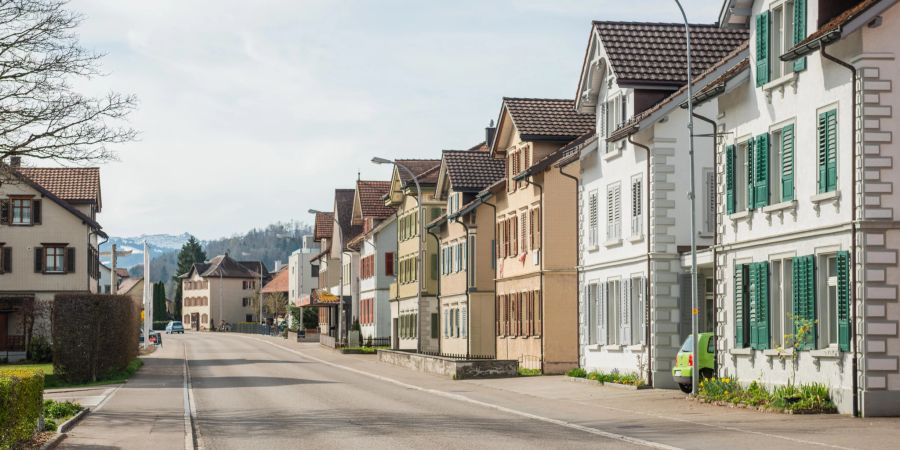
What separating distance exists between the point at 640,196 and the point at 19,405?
2218 cm

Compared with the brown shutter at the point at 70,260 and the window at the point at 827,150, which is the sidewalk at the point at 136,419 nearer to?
the window at the point at 827,150

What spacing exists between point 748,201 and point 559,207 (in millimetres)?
17673

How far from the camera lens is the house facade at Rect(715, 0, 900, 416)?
23922 mm

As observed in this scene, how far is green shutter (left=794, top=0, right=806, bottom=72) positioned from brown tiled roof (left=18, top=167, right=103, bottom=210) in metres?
58.3

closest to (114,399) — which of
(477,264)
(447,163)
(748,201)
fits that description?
(748,201)

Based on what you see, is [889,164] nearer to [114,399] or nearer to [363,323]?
[114,399]

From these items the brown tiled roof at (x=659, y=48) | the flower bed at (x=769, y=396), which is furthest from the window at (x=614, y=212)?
the flower bed at (x=769, y=396)

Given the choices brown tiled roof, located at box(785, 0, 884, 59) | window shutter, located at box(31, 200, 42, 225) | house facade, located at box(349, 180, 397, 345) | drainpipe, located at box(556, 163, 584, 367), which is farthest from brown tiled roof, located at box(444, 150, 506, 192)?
brown tiled roof, located at box(785, 0, 884, 59)

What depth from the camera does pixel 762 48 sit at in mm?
28453

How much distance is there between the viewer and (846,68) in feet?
80.8

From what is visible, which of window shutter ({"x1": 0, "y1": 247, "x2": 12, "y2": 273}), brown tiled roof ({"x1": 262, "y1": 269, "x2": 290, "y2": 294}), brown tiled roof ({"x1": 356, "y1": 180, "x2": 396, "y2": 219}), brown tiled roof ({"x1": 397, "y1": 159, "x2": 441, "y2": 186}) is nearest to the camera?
window shutter ({"x1": 0, "y1": 247, "x2": 12, "y2": 273})

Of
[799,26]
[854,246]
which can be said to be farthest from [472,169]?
[854,246]

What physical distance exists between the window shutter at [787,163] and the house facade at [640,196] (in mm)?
6895

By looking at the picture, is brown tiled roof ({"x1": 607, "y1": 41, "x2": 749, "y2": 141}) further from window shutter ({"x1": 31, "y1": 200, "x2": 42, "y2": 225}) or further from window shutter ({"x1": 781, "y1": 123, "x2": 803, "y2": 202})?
window shutter ({"x1": 31, "y1": 200, "x2": 42, "y2": 225})
